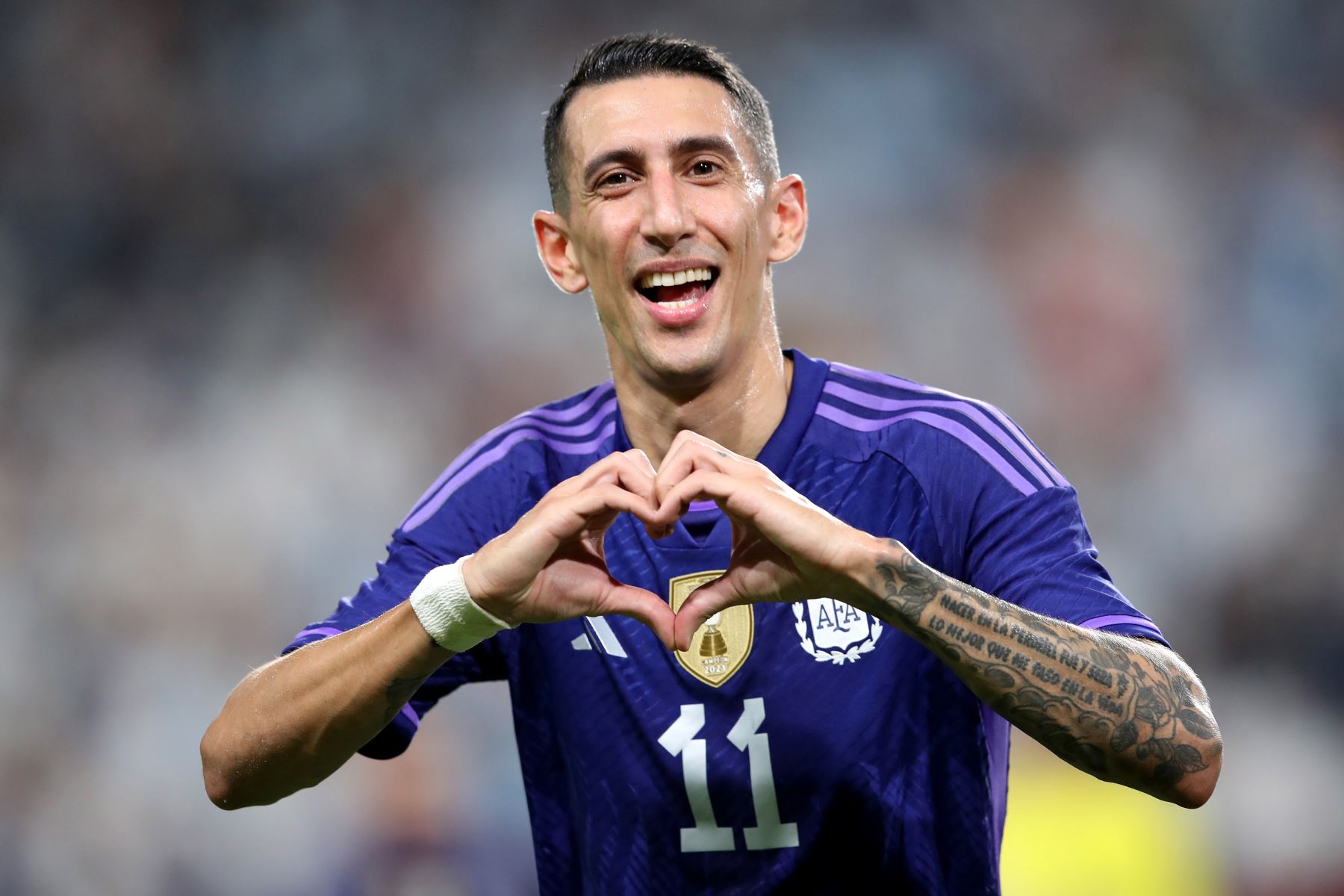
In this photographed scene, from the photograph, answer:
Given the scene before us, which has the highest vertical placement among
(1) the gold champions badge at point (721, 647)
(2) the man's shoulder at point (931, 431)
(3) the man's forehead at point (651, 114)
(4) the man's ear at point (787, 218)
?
(3) the man's forehead at point (651, 114)

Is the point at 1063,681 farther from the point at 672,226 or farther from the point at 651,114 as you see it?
the point at 651,114

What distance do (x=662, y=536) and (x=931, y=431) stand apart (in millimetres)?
735

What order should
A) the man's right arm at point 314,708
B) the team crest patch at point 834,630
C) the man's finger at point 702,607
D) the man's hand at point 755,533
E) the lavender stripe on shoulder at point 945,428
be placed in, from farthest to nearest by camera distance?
the team crest patch at point 834,630 < the lavender stripe on shoulder at point 945,428 < the man's right arm at point 314,708 < the man's finger at point 702,607 < the man's hand at point 755,533

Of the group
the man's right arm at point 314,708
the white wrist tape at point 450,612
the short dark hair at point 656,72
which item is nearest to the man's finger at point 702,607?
the white wrist tape at point 450,612

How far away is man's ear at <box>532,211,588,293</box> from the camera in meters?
2.96

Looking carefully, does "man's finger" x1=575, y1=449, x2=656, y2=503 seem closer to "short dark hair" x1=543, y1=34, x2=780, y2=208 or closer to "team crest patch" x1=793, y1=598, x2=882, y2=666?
"team crest patch" x1=793, y1=598, x2=882, y2=666

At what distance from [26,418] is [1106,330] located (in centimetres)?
486

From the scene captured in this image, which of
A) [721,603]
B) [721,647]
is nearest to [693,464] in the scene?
[721,603]

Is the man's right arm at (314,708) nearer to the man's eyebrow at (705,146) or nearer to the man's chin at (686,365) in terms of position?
the man's chin at (686,365)

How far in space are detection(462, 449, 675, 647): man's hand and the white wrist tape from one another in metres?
0.02

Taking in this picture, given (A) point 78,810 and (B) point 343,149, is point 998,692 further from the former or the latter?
(B) point 343,149

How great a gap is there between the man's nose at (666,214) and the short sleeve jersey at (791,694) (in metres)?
0.43

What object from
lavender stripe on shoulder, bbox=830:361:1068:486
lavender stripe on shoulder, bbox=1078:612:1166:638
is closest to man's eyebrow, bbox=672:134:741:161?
lavender stripe on shoulder, bbox=830:361:1068:486

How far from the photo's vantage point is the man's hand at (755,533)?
1.97 meters
